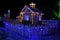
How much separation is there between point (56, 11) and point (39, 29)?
1893 cm

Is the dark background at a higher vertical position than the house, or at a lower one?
higher

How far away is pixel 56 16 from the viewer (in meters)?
36.1

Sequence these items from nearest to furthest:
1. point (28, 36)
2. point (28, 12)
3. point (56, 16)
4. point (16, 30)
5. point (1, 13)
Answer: point (28, 36) → point (16, 30) → point (28, 12) → point (56, 16) → point (1, 13)

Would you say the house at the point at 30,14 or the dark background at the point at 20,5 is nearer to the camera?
the house at the point at 30,14

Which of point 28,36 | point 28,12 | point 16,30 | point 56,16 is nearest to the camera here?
point 28,36

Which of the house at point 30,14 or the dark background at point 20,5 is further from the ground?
the dark background at point 20,5

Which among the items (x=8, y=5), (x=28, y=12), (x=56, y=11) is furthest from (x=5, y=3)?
(x=28, y=12)

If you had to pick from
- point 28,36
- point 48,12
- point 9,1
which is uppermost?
point 9,1

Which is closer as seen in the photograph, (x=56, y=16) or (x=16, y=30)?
(x=16, y=30)

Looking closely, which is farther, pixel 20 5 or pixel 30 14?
pixel 20 5

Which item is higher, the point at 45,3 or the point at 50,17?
the point at 45,3

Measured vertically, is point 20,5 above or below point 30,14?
above

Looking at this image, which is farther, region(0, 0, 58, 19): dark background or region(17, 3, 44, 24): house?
region(0, 0, 58, 19): dark background

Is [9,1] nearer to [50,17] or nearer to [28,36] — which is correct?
[50,17]
